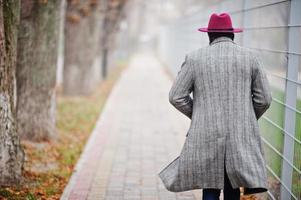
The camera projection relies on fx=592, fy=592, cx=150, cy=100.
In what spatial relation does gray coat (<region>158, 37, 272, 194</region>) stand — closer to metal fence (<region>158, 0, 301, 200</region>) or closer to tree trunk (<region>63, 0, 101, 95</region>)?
metal fence (<region>158, 0, 301, 200</region>)

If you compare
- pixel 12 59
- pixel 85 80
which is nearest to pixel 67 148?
pixel 12 59

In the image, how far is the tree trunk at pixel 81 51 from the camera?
15848mm

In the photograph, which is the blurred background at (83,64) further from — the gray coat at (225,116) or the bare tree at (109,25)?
the bare tree at (109,25)

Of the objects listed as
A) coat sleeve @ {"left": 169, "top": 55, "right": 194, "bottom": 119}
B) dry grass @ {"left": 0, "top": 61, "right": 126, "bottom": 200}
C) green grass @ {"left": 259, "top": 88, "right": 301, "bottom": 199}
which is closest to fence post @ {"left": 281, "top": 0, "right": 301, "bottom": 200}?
green grass @ {"left": 259, "top": 88, "right": 301, "bottom": 199}

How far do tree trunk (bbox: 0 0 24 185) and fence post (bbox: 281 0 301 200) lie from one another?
2.88 meters

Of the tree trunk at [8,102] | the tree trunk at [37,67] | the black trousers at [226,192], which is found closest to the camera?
the black trousers at [226,192]

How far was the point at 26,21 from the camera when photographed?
28.8 feet

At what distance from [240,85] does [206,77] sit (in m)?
0.26

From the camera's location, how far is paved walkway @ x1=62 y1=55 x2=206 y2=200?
6.64 m

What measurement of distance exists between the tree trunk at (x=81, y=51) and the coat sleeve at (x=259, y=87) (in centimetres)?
1125

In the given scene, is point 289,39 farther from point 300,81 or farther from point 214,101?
point 214,101

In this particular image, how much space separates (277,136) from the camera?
592 centimetres

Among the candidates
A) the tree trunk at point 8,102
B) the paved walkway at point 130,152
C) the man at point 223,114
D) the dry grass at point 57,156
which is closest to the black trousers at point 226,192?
the man at point 223,114

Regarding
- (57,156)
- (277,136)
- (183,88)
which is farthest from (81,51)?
(183,88)
